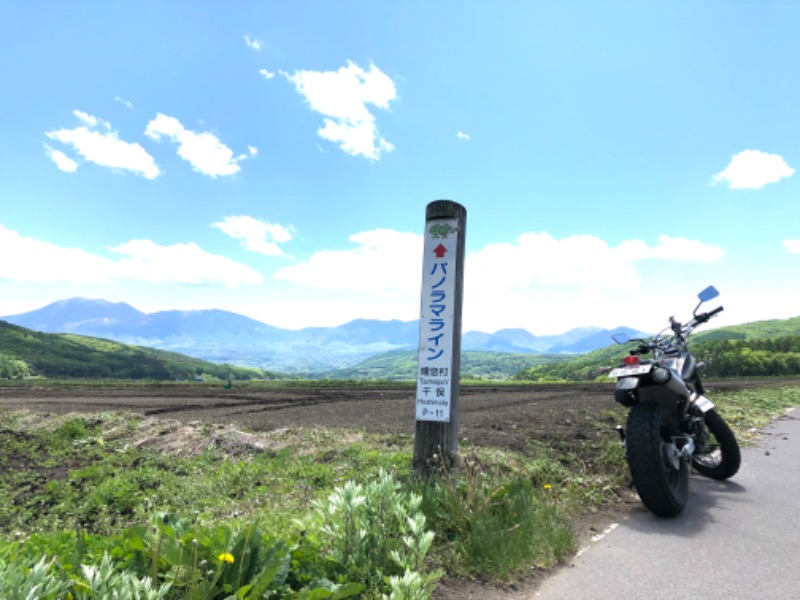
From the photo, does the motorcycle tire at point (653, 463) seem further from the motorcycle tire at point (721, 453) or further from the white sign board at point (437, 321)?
the white sign board at point (437, 321)

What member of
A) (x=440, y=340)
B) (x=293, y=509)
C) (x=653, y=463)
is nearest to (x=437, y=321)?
(x=440, y=340)

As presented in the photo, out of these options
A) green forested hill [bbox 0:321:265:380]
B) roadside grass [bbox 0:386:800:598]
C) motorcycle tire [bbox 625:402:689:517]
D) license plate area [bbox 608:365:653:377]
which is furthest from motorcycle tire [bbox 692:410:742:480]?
green forested hill [bbox 0:321:265:380]

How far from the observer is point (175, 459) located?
891 cm

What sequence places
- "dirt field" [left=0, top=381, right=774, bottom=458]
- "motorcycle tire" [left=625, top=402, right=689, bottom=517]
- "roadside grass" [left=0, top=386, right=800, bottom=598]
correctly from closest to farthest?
1. "roadside grass" [left=0, top=386, right=800, bottom=598]
2. "motorcycle tire" [left=625, top=402, right=689, bottom=517]
3. "dirt field" [left=0, top=381, right=774, bottom=458]

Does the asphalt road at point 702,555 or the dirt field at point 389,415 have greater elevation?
the asphalt road at point 702,555

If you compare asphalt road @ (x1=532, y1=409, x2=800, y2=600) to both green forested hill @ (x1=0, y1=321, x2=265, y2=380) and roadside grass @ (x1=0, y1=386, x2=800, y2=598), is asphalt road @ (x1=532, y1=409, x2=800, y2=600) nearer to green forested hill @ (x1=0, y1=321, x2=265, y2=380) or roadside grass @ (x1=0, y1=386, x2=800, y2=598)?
roadside grass @ (x1=0, y1=386, x2=800, y2=598)

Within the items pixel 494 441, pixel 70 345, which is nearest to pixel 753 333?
pixel 494 441

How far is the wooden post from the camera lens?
191 inches

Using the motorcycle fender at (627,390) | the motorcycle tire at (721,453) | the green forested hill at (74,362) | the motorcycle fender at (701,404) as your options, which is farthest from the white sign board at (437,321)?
the green forested hill at (74,362)

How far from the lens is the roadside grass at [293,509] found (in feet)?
7.88

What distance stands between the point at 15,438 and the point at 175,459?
596 centimetres

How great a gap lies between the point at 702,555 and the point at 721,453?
3.19m

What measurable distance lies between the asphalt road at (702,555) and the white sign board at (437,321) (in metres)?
1.86

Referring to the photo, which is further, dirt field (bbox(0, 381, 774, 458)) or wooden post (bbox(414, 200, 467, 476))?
dirt field (bbox(0, 381, 774, 458))
